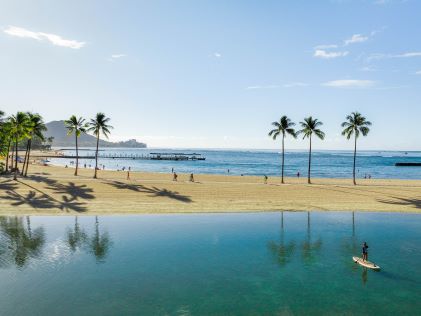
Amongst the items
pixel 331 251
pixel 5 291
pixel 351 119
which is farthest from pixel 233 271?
pixel 351 119

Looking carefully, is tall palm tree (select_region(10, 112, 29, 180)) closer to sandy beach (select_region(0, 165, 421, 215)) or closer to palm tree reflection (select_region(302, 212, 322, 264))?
sandy beach (select_region(0, 165, 421, 215))

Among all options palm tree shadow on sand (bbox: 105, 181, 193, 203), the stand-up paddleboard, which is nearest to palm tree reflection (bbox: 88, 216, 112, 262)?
palm tree shadow on sand (bbox: 105, 181, 193, 203)

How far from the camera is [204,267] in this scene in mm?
24500

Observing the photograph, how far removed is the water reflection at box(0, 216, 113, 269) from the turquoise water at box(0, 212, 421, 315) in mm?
84

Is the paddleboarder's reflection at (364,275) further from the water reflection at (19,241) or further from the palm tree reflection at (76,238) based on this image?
the water reflection at (19,241)

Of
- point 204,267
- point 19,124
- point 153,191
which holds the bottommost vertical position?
point 204,267

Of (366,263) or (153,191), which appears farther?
(153,191)

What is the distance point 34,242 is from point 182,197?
2413 cm

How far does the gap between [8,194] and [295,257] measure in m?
41.9

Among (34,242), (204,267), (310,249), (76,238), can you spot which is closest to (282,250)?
(310,249)

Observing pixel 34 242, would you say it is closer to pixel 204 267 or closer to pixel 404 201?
pixel 204 267

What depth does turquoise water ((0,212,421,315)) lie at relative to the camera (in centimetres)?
1873

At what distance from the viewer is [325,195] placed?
54.5 meters

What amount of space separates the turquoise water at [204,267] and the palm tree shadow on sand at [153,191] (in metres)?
11.1
